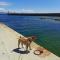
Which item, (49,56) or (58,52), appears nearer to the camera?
(49,56)

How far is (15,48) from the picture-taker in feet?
51.9

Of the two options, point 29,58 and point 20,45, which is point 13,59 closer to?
point 29,58

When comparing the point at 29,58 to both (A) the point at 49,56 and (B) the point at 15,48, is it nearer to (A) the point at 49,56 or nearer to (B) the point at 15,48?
(A) the point at 49,56

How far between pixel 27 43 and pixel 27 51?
19.9 inches

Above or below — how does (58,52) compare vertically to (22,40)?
below

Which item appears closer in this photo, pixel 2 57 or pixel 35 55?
pixel 2 57

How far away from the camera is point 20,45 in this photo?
54.3 feet

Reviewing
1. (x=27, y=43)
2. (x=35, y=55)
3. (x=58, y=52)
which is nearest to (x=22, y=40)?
(x=27, y=43)

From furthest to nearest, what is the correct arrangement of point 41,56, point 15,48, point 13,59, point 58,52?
point 58,52
point 15,48
point 41,56
point 13,59

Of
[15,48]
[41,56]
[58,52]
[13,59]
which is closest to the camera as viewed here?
[13,59]

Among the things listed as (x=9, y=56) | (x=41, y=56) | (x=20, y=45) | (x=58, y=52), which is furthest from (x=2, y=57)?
(x=58, y=52)

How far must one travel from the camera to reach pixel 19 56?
13.6m

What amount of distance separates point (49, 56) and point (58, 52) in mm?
4432

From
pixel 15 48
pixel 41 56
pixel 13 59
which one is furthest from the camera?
pixel 15 48
